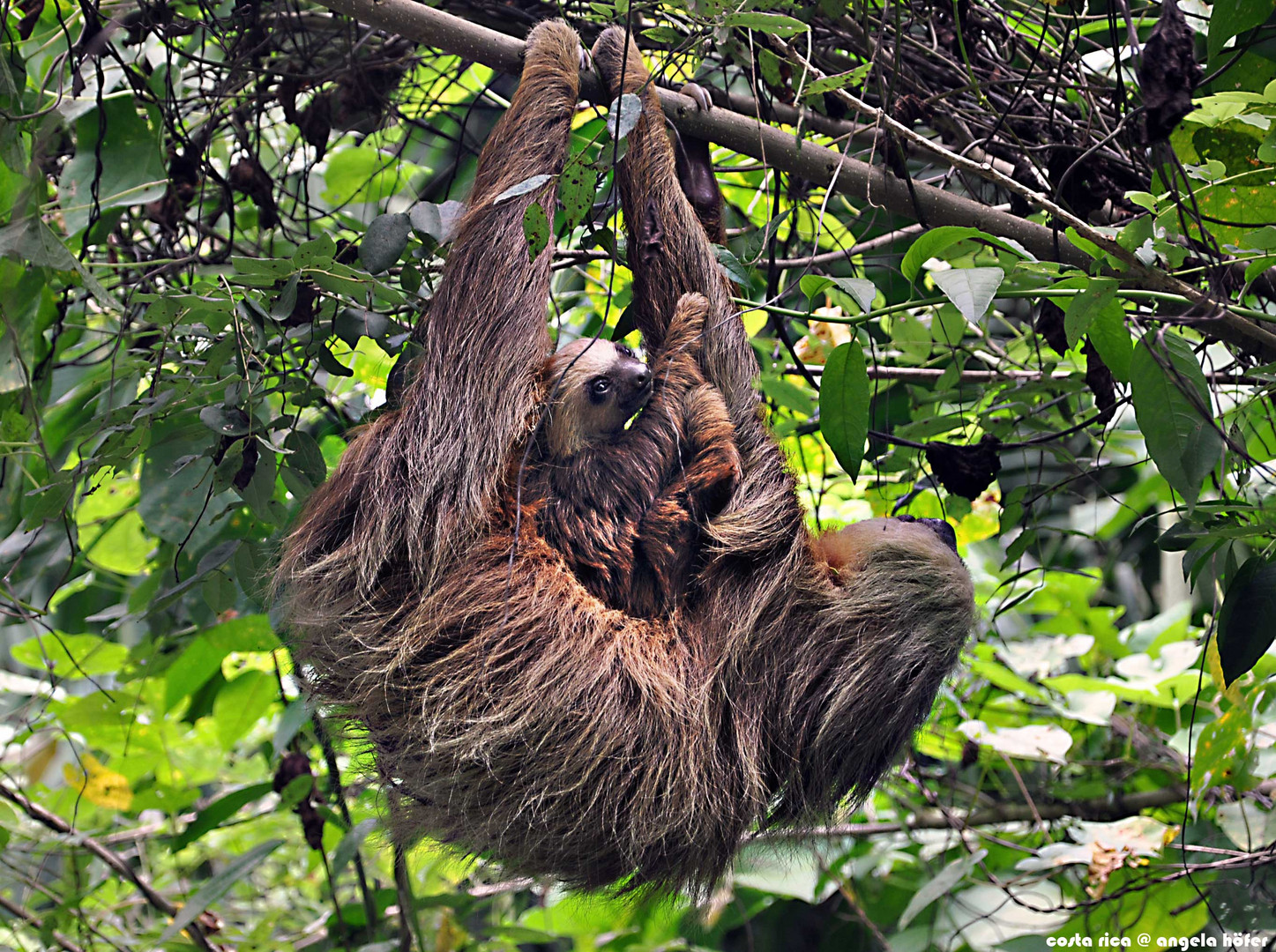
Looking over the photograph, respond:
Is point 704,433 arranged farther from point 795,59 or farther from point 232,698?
point 232,698

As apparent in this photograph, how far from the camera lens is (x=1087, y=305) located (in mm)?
2492

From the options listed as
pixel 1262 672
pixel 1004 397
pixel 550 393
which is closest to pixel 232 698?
pixel 550 393

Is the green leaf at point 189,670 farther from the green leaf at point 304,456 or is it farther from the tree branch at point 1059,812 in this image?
the tree branch at point 1059,812

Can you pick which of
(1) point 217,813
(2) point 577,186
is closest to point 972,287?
(2) point 577,186

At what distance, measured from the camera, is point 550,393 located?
321cm

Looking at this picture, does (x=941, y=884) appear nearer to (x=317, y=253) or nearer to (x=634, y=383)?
(x=634, y=383)

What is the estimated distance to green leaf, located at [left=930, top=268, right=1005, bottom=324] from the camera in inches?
93.7

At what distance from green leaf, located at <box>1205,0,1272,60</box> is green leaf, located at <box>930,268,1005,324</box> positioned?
809mm

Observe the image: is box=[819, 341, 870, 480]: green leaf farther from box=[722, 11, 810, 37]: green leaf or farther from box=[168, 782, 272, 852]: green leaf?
box=[168, 782, 272, 852]: green leaf

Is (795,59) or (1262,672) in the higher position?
(795,59)

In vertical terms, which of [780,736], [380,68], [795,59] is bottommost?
[780,736]

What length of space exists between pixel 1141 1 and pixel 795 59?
6.56ft

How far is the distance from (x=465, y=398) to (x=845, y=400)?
1151mm

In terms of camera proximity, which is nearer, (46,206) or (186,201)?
(46,206)
